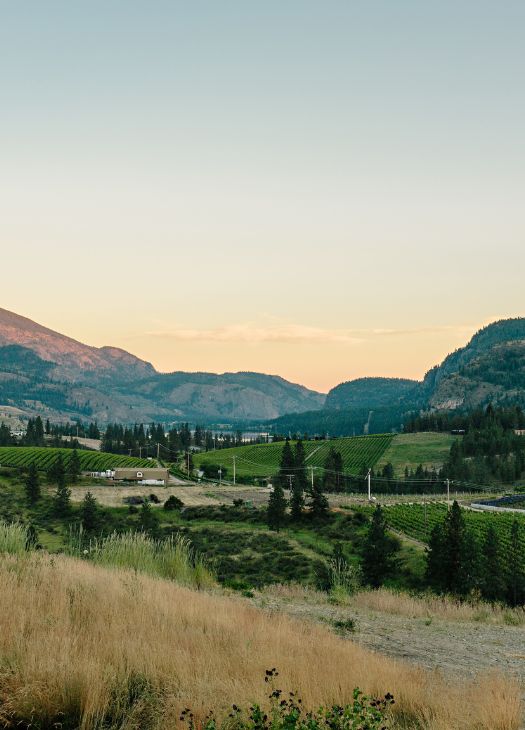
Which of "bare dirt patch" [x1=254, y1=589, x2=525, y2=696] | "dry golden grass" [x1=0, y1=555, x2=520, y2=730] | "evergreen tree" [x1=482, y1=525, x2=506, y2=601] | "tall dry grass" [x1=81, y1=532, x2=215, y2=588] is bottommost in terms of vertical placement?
"evergreen tree" [x1=482, y1=525, x2=506, y2=601]

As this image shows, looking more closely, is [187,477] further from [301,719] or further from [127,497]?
[301,719]

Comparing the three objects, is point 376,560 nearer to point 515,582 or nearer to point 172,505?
point 515,582

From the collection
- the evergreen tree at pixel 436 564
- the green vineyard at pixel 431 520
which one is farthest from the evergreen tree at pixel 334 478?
the evergreen tree at pixel 436 564

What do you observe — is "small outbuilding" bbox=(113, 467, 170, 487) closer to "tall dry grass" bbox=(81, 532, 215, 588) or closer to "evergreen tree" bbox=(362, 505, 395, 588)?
"evergreen tree" bbox=(362, 505, 395, 588)

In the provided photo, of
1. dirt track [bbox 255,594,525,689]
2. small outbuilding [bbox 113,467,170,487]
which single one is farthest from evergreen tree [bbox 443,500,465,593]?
small outbuilding [bbox 113,467,170,487]

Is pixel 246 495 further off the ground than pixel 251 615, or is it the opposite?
pixel 251 615

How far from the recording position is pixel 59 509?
9650cm

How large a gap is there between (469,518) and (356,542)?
2841 centimetres

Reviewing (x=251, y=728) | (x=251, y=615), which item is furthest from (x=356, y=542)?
(x=251, y=728)

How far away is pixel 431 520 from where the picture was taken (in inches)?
4018

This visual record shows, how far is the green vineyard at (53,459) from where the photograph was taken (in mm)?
173875

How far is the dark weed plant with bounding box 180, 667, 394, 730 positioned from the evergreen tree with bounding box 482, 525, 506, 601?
2201 inches

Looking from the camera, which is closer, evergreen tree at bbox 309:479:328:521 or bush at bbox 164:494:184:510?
evergreen tree at bbox 309:479:328:521

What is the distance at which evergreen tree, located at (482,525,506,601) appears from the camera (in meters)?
58.5
